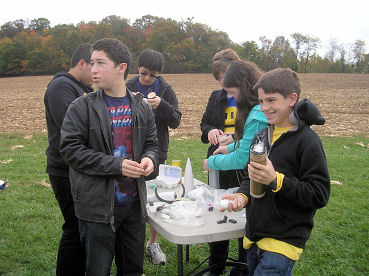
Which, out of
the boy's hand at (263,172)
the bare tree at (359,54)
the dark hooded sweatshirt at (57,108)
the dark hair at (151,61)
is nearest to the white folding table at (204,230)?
the boy's hand at (263,172)

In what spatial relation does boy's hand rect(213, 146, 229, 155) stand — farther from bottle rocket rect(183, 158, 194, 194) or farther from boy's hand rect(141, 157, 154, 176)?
boy's hand rect(141, 157, 154, 176)

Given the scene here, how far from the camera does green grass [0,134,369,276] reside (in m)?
3.65

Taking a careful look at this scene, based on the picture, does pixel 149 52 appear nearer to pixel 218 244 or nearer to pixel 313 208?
pixel 218 244

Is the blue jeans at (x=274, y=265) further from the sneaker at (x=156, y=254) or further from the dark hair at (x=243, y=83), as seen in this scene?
the sneaker at (x=156, y=254)

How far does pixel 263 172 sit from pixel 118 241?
128 cm

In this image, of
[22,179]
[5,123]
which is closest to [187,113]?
[5,123]

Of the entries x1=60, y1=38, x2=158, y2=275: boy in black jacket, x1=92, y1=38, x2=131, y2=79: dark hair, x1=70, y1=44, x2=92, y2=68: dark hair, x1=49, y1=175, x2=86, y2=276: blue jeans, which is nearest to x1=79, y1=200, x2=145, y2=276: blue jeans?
x1=60, y1=38, x2=158, y2=275: boy in black jacket

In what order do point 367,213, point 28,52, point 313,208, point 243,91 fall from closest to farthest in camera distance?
1. point 313,208
2. point 243,91
3. point 367,213
4. point 28,52

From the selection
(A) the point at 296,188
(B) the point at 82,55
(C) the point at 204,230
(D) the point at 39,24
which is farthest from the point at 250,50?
(A) the point at 296,188

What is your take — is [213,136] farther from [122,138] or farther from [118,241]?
[118,241]

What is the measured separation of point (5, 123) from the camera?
14.7m

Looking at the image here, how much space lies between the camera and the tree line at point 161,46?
2598 inches

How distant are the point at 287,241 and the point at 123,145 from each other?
4.08ft

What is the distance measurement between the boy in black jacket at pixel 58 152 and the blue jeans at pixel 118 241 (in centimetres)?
50
